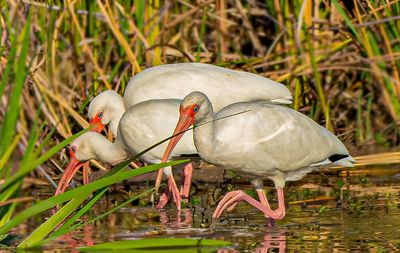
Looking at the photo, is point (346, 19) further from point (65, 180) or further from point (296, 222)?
point (65, 180)

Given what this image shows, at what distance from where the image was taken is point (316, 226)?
5.89m

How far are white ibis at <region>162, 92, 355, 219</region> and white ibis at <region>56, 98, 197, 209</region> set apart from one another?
736 mm

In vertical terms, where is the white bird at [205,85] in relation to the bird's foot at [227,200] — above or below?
above

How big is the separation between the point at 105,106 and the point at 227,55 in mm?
1414

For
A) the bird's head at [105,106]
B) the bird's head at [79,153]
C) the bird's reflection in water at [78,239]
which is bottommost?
the bird's reflection in water at [78,239]

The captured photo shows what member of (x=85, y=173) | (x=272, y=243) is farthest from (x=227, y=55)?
(x=272, y=243)

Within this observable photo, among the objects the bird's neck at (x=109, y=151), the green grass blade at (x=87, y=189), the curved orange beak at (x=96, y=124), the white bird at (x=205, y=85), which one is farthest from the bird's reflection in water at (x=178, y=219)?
the green grass blade at (x=87, y=189)

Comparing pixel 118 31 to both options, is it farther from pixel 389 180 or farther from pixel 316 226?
pixel 316 226

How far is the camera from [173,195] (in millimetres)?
7012

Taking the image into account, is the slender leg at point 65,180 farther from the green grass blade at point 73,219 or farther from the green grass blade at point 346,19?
the green grass blade at point 73,219

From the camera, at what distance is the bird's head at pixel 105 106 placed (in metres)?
7.69

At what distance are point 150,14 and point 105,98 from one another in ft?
3.64

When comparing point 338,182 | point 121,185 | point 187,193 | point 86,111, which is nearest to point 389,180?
point 338,182

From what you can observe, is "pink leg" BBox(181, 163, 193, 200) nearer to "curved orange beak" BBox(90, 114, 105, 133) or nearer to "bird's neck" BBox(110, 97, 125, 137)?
"bird's neck" BBox(110, 97, 125, 137)
